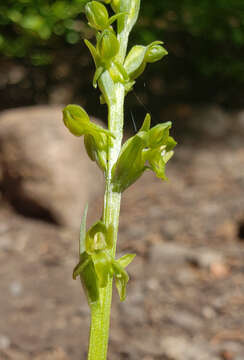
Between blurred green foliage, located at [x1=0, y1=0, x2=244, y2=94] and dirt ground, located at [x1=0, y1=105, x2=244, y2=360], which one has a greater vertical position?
blurred green foliage, located at [x1=0, y1=0, x2=244, y2=94]

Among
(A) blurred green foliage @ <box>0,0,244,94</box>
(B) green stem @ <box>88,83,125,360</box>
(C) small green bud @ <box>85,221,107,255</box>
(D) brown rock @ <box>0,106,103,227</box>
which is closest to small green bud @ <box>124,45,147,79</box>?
(B) green stem @ <box>88,83,125,360</box>

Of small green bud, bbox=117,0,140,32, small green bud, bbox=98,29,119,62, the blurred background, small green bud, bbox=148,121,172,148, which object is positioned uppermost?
the blurred background

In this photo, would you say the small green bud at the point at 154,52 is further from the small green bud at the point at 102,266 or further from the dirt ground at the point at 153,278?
Result: the dirt ground at the point at 153,278

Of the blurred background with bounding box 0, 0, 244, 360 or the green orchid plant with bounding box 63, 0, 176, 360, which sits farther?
the blurred background with bounding box 0, 0, 244, 360

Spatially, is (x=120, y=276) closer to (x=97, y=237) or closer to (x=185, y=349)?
(x=97, y=237)

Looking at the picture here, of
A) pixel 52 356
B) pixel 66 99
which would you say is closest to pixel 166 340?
pixel 52 356

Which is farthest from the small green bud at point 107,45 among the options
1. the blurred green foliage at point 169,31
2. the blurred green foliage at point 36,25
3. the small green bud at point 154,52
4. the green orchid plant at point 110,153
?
the blurred green foliage at point 169,31

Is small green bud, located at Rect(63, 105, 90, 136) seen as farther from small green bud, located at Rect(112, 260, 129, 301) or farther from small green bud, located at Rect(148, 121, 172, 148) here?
small green bud, located at Rect(112, 260, 129, 301)
